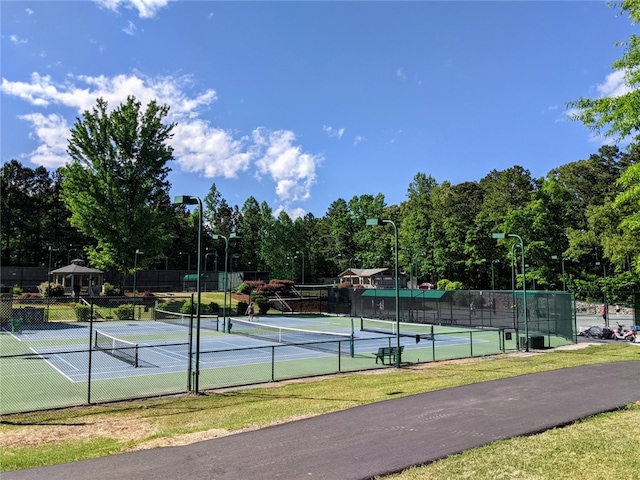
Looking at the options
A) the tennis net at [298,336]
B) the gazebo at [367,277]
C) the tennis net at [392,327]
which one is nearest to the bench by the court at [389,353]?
the tennis net at [298,336]

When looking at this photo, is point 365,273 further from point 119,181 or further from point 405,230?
point 119,181

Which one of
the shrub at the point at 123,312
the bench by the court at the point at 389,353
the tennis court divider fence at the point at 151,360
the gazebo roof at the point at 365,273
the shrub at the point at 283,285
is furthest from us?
the gazebo roof at the point at 365,273

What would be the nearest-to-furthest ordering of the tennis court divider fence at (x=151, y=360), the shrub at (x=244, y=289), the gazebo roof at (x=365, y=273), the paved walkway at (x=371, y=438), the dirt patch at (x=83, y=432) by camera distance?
the paved walkway at (x=371, y=438)
the dirt patch at (x=83, y=432)
the tennis court divider fence at (x=151, y=360)
the shrub at (x=244, y=289)
the gazebo roof at (x=365, y=273)

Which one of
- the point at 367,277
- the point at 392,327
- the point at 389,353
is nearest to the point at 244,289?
the point at 392,327

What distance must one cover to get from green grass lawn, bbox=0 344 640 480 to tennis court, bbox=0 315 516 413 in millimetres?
1433

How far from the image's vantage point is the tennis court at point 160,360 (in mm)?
14742

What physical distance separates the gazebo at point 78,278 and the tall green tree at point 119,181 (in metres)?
1.97

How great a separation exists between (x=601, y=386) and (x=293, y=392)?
9059 mm

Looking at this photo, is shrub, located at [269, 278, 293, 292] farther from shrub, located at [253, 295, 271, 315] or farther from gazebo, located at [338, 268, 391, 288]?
gazebo, located at [338, 268, 391, 288]

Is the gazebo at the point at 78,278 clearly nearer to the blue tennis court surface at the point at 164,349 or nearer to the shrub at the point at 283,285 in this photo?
the blue tennis court surface at the point at 164,349

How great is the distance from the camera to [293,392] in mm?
14102

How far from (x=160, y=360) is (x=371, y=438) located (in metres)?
15.1

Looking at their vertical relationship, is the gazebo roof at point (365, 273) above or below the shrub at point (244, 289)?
above

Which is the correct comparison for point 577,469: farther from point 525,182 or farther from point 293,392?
point 525,182
